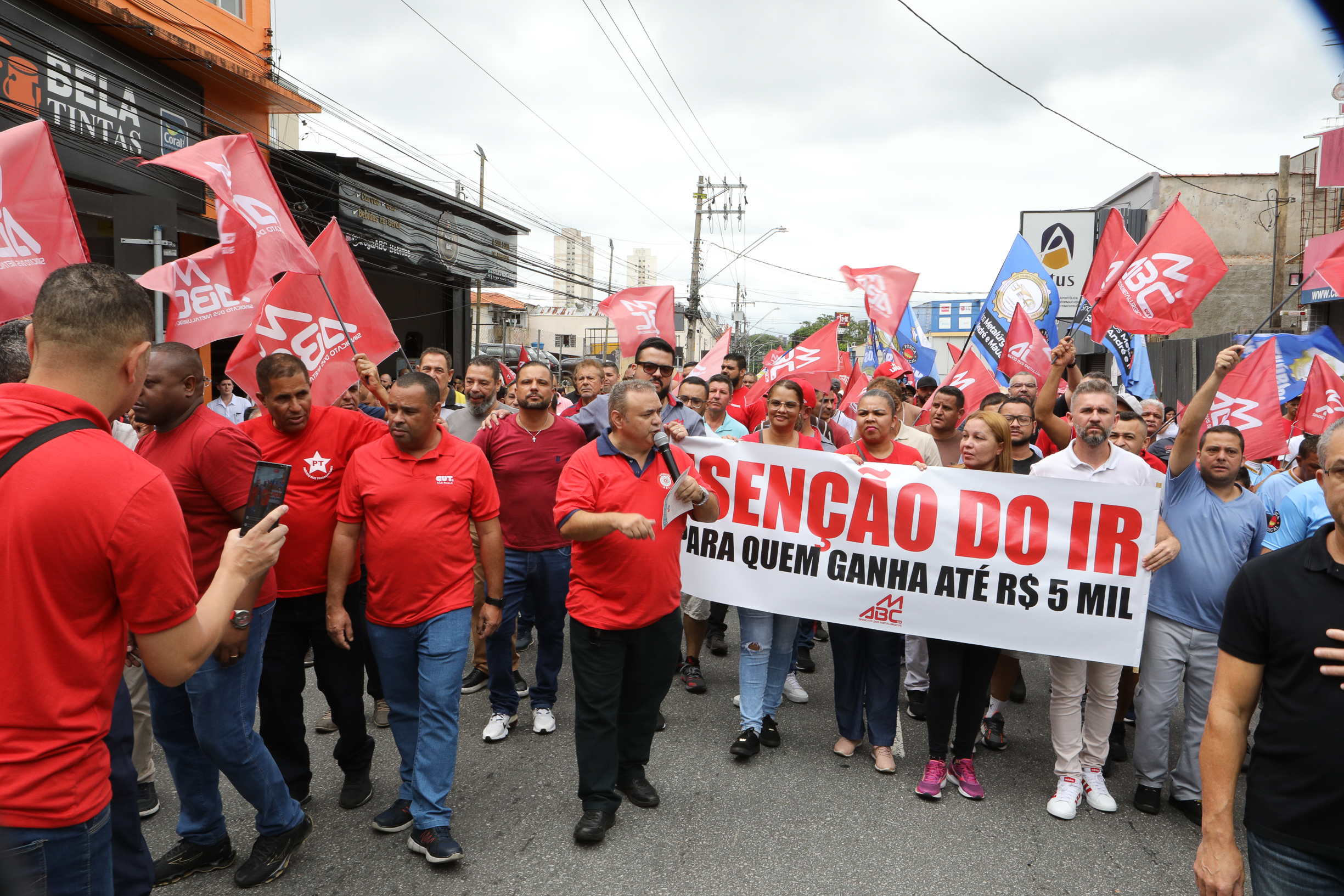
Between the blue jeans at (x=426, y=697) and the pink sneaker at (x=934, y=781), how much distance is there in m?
2.38

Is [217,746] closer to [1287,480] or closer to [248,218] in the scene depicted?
[248,218]

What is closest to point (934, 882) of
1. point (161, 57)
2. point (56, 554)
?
point (56, 554)

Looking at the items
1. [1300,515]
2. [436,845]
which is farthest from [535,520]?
[1300,515]

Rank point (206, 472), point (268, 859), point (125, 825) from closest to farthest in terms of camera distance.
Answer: point (125, 825), point (206, 472), point (268, 859)

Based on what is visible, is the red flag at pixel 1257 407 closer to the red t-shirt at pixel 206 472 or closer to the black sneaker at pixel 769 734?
the black sneaker at pixel 769 734

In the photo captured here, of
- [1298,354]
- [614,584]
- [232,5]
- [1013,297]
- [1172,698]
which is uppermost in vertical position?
[232,5]

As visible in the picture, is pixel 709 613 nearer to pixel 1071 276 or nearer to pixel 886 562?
pixel 886 562

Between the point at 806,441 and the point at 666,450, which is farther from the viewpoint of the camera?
the point at 806,441

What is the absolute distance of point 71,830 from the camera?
1.81 metres

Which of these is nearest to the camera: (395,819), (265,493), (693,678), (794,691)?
(265,493)

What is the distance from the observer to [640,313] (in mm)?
8477

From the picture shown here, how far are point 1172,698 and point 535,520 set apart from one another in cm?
366

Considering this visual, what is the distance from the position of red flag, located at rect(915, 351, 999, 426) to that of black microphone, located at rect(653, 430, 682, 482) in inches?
195

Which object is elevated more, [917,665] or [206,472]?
[206,472]
